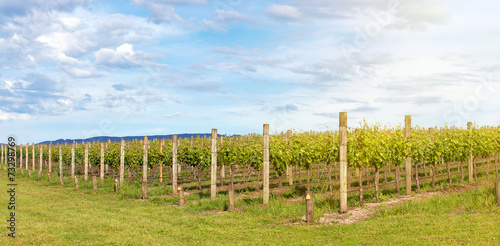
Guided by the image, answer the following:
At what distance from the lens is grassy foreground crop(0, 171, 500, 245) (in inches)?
408

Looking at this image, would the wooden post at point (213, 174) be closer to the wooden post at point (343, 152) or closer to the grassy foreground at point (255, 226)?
the grassy foreground at point (255, 226)

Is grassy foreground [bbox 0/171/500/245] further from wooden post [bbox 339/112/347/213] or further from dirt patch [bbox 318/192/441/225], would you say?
wooden post [bbox 339/112/347/213]

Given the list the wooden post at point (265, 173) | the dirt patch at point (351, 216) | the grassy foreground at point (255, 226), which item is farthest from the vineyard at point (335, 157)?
the grassy foreground at point (255, 226)

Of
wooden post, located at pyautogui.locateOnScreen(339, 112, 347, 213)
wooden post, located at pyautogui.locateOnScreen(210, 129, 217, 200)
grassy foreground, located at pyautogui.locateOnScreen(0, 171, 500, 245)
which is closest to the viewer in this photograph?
grassy foreground, located at pyautogui.locateOnScreen(0, 171, 500, 245)

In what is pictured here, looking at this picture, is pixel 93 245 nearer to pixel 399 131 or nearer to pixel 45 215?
pixel 45 215

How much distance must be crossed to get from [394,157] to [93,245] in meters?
12.0

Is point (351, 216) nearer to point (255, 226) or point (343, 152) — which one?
point (343, 152)

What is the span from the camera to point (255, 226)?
12.3 meters

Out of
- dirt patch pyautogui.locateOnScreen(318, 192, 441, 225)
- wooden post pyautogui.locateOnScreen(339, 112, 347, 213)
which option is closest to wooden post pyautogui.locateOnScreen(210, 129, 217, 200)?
dirt patch pyautogui.locateOnScreen(318, 192, 441, 225)

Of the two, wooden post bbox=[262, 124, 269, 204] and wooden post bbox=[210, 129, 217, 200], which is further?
wooden post bbox=[210, 129, 217, 200]

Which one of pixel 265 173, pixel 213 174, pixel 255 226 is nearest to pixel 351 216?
pixel 255 226

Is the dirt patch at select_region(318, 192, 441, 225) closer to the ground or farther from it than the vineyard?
closer to the ground

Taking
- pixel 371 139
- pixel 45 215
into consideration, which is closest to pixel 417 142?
pixel 371 139

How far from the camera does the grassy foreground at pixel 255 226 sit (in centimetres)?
1037
